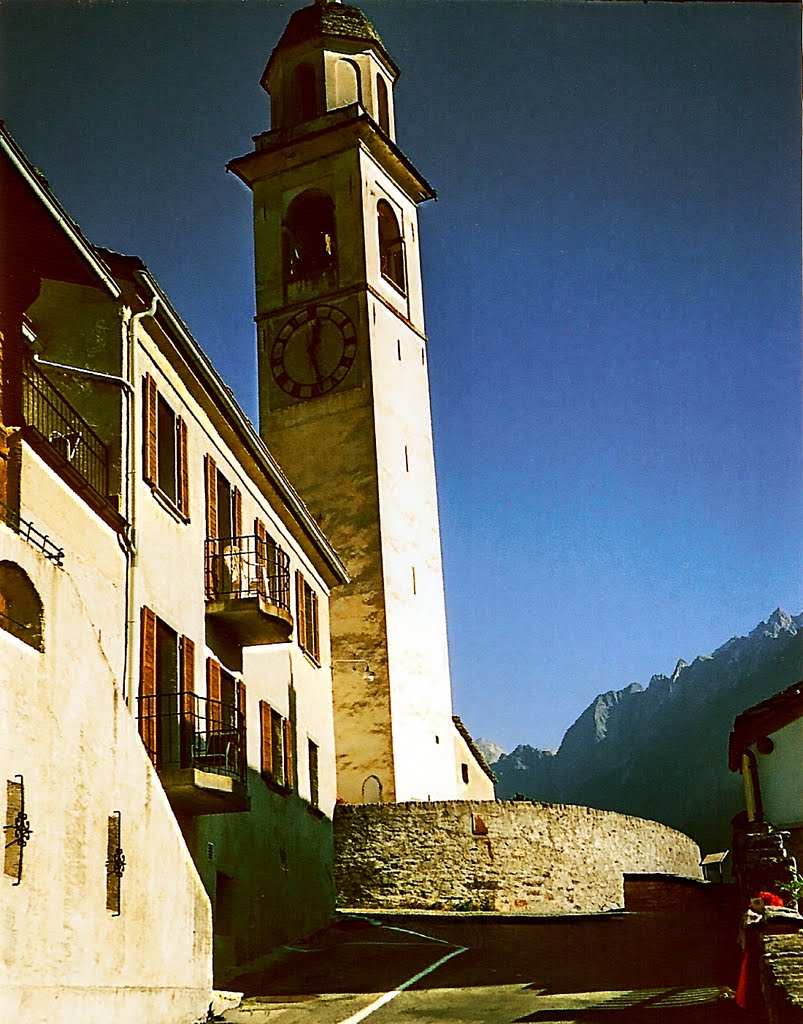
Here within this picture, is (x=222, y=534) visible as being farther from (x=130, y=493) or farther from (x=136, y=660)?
(x=136, y=660)

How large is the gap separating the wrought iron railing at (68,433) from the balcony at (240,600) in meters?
3.67

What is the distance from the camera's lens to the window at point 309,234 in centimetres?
4112

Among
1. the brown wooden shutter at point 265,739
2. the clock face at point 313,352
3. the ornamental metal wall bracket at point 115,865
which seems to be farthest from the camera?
the clock face at point 313,352

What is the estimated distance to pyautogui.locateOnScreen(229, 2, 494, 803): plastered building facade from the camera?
1409 inches

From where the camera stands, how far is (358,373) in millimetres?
38250

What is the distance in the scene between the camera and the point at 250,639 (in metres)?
20.9

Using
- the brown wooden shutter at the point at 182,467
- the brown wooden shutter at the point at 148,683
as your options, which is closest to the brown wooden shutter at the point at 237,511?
the brown wooden shutter at the point at 182,467

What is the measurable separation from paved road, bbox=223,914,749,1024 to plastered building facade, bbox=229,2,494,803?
11.0 meters

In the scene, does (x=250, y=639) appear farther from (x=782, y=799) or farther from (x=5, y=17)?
(x=5, y=17)

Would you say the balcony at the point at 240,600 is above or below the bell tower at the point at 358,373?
below

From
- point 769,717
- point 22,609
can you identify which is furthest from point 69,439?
point 769,717

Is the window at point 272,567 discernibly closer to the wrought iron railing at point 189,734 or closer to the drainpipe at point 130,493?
the wrought iron railing at point 189,734

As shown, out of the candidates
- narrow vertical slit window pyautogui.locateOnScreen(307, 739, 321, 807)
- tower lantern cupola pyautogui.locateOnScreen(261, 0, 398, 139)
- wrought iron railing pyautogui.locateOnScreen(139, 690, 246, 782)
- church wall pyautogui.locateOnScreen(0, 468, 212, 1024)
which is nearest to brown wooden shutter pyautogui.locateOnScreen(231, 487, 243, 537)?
wrought iron railing pyautogui.locateOnScreen(139, 690, 246, 782)

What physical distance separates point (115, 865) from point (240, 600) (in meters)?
8.39
